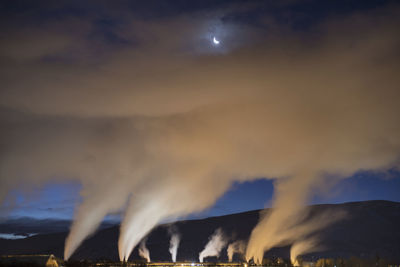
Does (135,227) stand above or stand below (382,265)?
above

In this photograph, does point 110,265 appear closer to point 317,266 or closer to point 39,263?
point 39,263

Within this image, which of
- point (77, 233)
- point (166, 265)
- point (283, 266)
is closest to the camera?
point (77, 233)

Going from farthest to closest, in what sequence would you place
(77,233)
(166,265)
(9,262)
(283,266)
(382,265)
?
(382,265), (283,266), (166,265), (77,233), (9,262)

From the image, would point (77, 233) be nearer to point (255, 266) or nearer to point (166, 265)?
point (166, 265)

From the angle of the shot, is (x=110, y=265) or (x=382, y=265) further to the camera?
(x=382, y=265)

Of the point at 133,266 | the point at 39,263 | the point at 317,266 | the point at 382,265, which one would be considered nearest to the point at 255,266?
the point at 317,266

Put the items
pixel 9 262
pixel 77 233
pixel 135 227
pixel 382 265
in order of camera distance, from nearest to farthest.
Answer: pixel 9 262
pixel 77 233
pixel 135 227
pixel 382 265

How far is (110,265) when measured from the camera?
4358 inches

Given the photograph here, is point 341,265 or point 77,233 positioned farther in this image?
point 341,265

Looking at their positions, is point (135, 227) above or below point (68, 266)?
above

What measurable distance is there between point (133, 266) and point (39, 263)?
3577 centimetres

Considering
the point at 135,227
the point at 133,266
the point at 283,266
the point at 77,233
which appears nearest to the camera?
the point at 77,233

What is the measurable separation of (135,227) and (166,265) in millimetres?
23163

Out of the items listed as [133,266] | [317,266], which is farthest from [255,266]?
[133,266]
